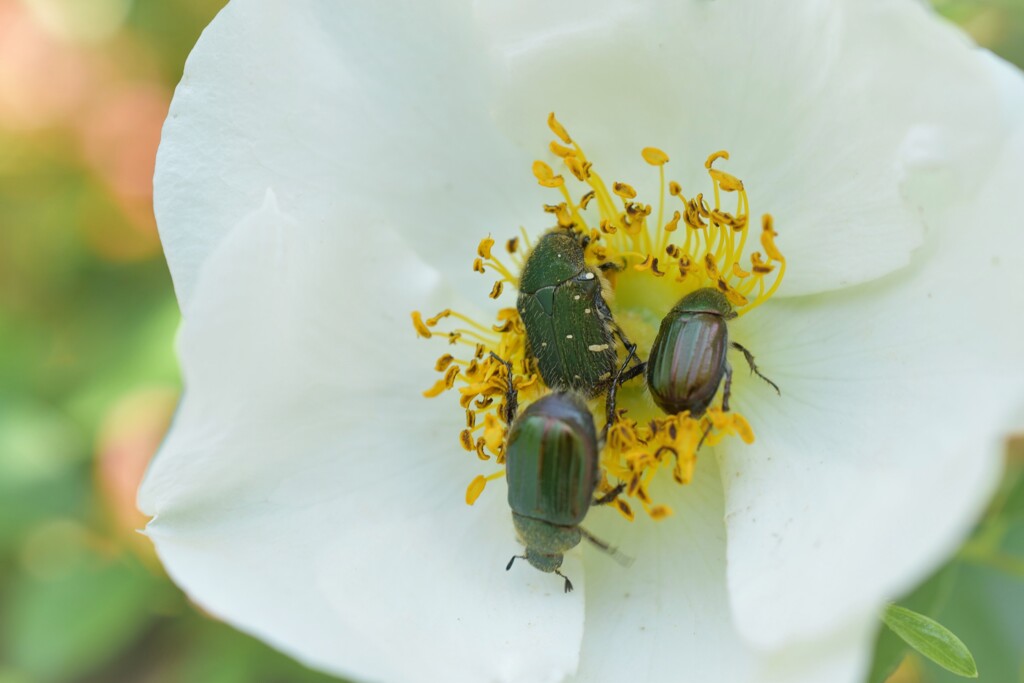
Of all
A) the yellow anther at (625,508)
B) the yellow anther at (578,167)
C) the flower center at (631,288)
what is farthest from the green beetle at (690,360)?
the yellow anther at (578,167)

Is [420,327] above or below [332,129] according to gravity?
below

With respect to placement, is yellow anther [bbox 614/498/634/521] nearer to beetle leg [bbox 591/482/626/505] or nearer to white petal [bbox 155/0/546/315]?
beetle leg [bbox 591/482/626/505]

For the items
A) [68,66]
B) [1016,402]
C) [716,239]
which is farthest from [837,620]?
[68,66]

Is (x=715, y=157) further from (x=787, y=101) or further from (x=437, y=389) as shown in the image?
(x=437, y=389)

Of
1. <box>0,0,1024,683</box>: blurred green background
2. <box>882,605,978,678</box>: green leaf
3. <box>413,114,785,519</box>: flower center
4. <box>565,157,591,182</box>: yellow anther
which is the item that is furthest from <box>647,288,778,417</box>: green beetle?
<box>0,0,1024,683</box>: blurred green background

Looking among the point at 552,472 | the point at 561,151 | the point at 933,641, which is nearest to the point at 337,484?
the point at 552,472
